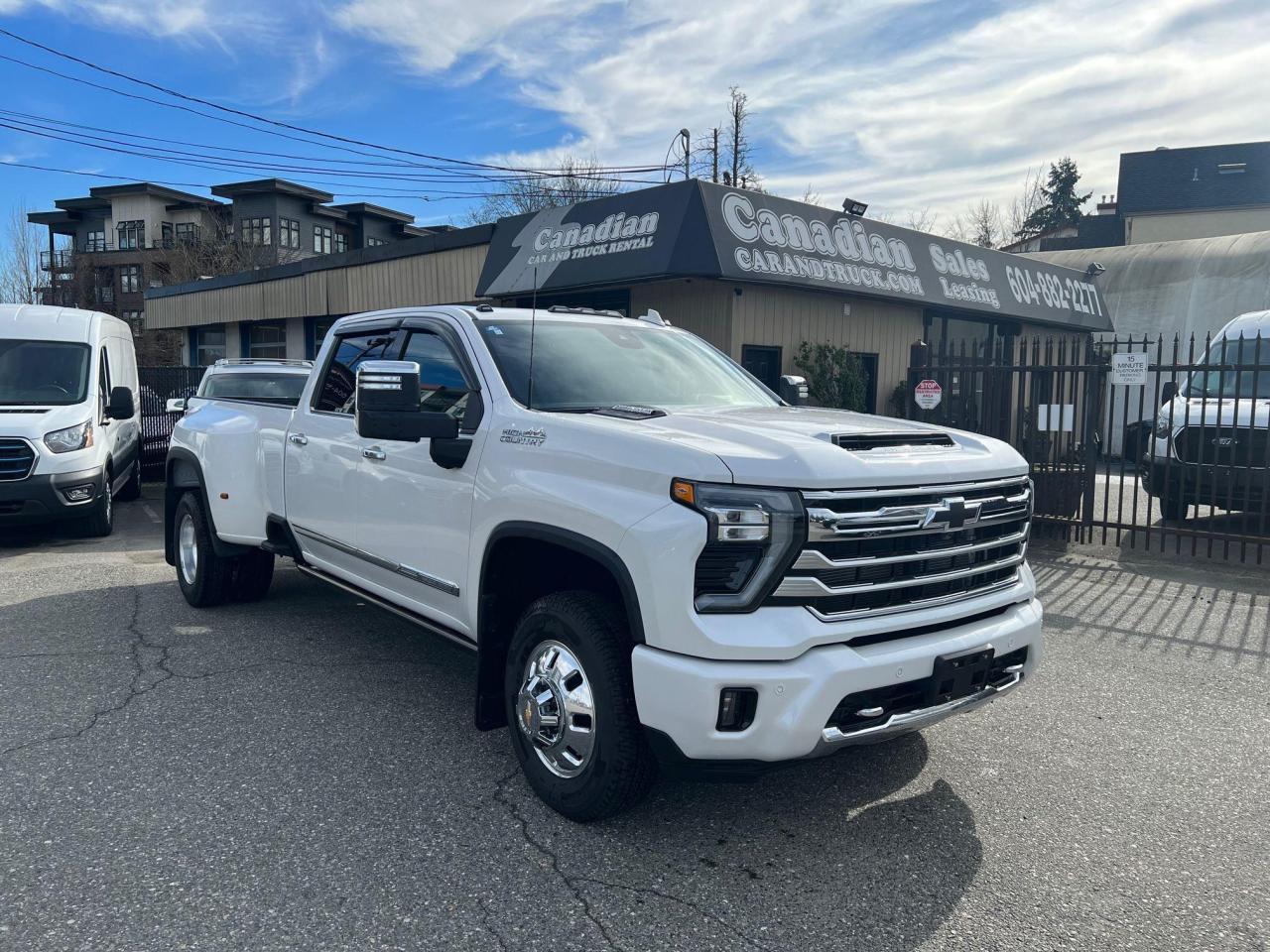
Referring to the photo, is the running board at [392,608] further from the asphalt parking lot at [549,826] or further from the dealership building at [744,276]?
the dealership building at [744,276]

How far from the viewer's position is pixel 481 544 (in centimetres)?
379

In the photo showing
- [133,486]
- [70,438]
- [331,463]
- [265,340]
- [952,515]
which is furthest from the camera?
[265,340]

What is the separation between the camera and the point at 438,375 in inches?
175

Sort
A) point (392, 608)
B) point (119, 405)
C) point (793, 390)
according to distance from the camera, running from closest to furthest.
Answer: point (392, 608)
point (793, 390)
point (119, 405)

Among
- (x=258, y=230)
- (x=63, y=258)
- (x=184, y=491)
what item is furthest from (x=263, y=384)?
(x=63, y=258)

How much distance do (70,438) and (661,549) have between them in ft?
28.4

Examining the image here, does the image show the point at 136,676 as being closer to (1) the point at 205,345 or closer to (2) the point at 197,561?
(2) the point at 197,561

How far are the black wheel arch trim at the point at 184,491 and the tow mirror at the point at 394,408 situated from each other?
2.99 metres

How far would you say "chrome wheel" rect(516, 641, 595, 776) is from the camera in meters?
3.31

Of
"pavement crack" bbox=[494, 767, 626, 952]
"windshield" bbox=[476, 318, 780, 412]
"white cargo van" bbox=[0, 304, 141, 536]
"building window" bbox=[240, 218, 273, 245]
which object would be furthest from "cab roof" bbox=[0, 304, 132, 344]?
"building window" bbox=[240, 218, 273, 245]

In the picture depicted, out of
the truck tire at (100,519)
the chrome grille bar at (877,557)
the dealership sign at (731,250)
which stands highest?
the dealership sign at (731,250)

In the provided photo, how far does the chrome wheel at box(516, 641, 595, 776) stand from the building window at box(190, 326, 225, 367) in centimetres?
2763

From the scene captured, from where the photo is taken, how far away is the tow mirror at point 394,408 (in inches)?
142

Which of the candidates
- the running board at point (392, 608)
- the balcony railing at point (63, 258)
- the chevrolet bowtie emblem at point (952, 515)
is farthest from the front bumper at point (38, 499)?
the balcony railing at point (63, 258)
